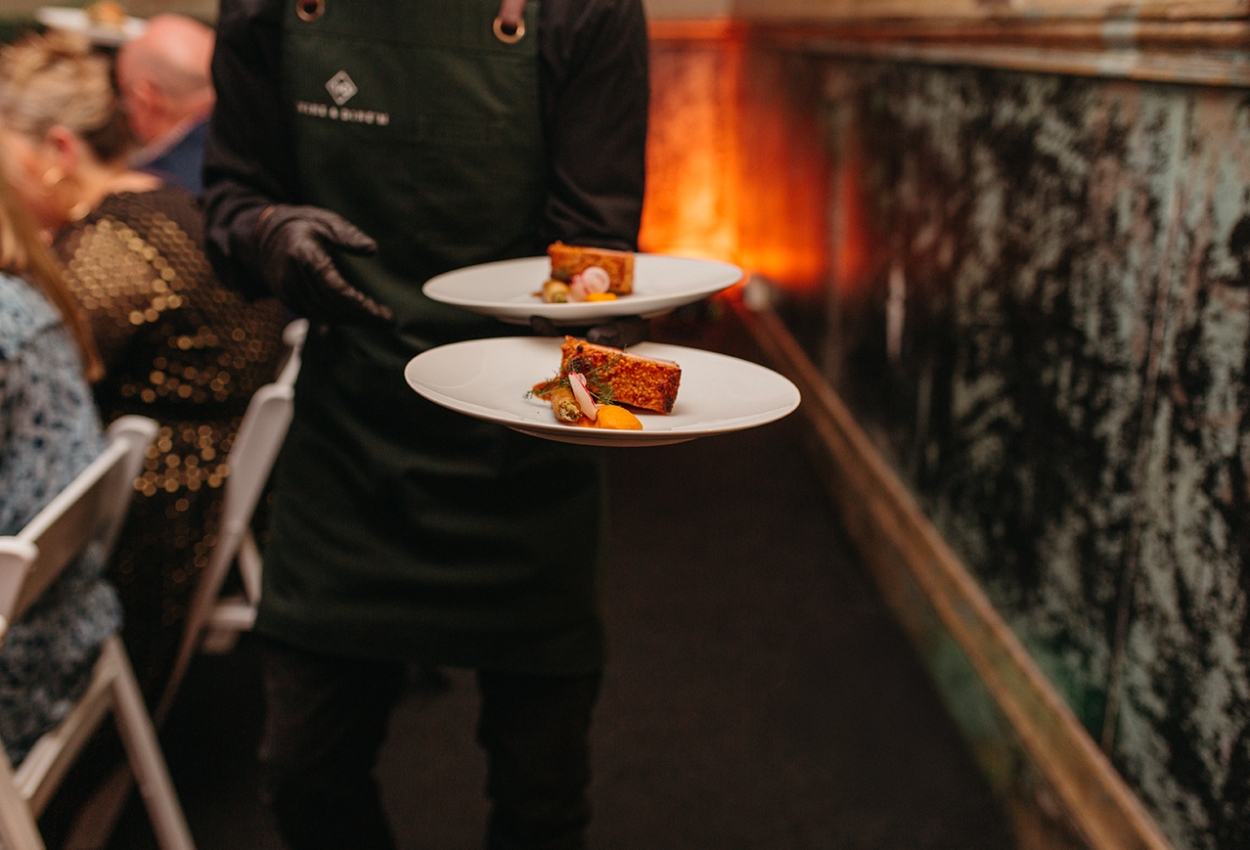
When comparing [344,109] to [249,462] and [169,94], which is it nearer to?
[249,462]

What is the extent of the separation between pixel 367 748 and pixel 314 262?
0.65 metres

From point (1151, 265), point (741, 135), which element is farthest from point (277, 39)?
point (741, 135)

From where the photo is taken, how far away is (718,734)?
2238mm

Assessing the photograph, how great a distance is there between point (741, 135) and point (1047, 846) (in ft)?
16.5

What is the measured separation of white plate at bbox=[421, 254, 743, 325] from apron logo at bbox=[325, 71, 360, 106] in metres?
0.25

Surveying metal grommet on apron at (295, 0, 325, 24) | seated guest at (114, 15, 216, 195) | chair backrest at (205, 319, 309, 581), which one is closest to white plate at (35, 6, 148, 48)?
seated guest at (114, 15, 216, 195)

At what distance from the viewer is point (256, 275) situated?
4.00ft

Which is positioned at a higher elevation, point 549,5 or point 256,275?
point 549,5

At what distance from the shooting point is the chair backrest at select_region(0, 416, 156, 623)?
3.74ft

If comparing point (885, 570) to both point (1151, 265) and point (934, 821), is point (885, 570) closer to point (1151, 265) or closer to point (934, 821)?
point (934, 821)

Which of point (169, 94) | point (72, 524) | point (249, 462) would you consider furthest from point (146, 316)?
point (169, 94)

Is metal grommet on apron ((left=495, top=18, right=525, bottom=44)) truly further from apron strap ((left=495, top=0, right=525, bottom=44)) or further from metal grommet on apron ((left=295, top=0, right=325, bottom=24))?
metal grommet on apron ((left=295, top=0, right=325, bottom=24))

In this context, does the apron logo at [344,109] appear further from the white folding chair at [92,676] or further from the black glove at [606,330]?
the white folding chair at [92,676]

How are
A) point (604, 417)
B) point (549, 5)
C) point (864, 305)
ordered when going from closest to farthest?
point (604, 417), point (549, 5), point (864, 305)
